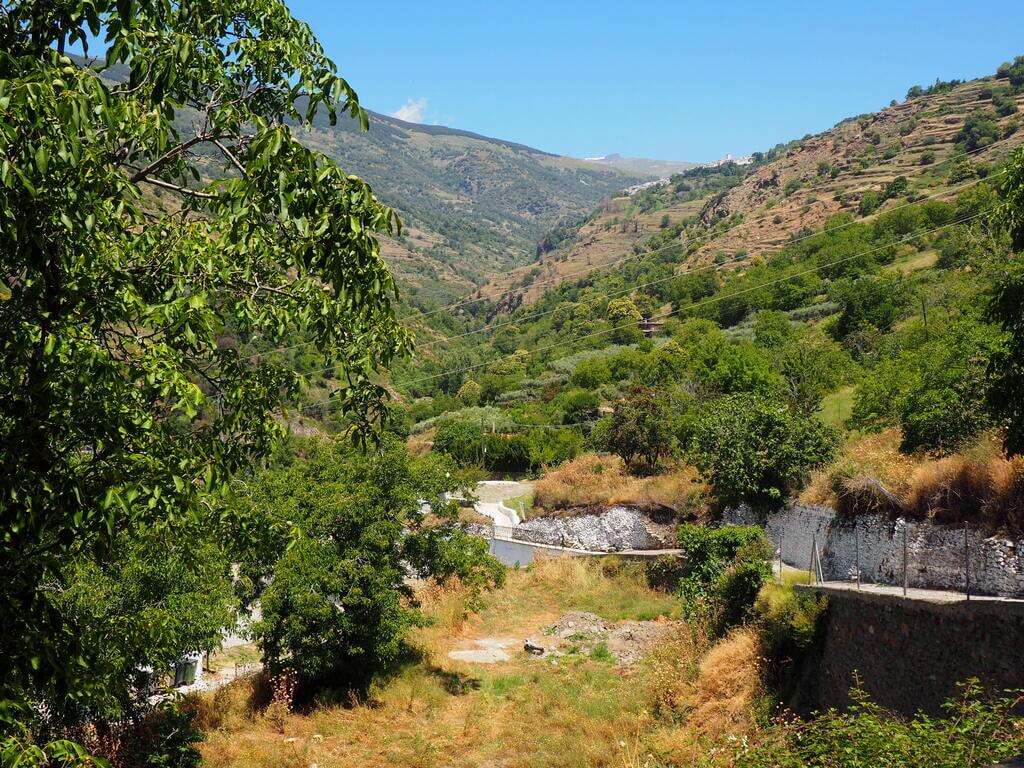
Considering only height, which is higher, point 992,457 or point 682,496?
point 992,457

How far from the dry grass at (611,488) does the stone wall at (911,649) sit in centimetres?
1960

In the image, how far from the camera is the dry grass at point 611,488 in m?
35.2

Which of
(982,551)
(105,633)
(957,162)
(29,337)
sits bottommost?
(982,551)

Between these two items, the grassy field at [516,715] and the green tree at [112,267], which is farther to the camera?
the grassy field at [516,715]

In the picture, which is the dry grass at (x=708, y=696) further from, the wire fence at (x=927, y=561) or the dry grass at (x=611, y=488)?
the dry grass at (x=611, y=488)


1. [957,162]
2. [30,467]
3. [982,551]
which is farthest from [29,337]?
[957,162]

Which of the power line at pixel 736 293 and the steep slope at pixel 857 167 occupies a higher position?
the steep slope at pixel 857 167

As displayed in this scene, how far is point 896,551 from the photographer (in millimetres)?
16812

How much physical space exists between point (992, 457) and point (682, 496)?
816 inches

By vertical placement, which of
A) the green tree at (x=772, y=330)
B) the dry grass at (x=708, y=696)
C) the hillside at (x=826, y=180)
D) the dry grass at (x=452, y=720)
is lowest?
the dry grass at (x=452, y=720)

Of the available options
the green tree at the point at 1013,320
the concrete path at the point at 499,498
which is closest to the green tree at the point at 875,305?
the concrete path at the point at 499,498

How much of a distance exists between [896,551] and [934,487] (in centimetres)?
162

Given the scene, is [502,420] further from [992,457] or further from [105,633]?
[105,633]

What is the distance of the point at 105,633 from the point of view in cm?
527
